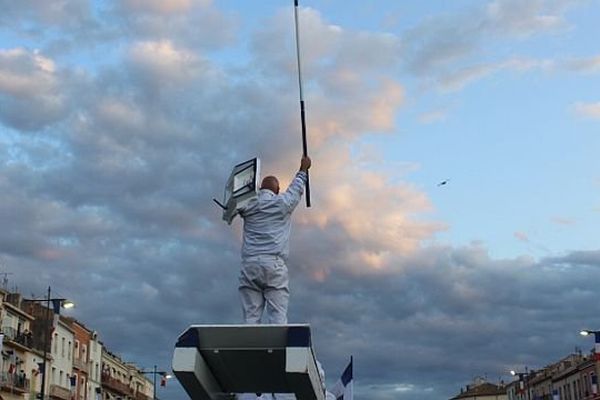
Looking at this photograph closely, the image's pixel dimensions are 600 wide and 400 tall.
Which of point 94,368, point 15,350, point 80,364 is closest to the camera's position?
point 15,350

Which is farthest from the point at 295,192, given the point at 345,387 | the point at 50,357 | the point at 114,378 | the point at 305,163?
the point at 114,378

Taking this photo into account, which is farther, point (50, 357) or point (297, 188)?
point (50, 357)

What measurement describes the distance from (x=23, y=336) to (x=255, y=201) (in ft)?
212

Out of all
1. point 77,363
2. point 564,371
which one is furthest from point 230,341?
point 564,371

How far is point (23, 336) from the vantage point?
7019 centimetres

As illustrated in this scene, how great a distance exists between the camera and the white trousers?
10.2 metres

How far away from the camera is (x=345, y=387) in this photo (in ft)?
48.1

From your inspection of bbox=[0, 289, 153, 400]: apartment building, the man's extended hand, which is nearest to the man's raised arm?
the man's extended hand

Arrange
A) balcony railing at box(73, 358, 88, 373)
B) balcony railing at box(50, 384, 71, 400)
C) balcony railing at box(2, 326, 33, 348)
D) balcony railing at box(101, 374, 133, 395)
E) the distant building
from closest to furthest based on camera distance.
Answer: balcony railing at box(2, 326, 33, 348), balcony railing at box(50, 384, 71, 400), balcony railing at box(73, 358, 88, 373), balcony railing at box(101, 374, 133, 395), the distant building

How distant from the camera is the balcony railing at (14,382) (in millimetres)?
66625

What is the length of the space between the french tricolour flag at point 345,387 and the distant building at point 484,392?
14002 centimetres

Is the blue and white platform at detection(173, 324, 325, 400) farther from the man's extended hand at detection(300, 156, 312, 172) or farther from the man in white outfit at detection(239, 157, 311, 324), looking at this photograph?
the man's extended hand at detection(300, 156, 312, 172)

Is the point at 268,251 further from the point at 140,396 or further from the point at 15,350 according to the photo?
the point at 140,396

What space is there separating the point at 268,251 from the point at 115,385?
3668 inches
